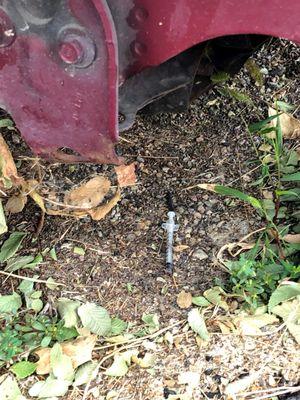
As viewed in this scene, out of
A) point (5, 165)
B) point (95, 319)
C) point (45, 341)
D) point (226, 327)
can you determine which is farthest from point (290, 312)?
point (5, 165)

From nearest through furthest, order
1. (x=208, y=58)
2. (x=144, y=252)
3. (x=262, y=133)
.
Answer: (x=208, y=58), (x=144, y=252), (x=262, y=133)

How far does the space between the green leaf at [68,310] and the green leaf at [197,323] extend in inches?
12.5

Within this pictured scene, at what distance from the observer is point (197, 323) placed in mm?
1983

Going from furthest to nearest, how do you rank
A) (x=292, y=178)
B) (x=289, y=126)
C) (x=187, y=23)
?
(x=289, y=126) → (x=292, y=178) → (x=187, y=23)

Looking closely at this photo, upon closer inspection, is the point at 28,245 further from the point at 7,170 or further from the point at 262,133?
the point at 262,133

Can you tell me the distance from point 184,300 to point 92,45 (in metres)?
0.88

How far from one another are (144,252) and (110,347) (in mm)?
324

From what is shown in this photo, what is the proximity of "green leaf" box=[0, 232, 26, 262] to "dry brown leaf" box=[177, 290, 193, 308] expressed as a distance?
507mm

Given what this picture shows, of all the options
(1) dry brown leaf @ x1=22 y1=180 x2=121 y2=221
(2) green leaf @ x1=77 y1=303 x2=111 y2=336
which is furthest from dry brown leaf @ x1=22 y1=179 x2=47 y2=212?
(2) green leaf @ x1=77 y1=303 x2=111 y2=336

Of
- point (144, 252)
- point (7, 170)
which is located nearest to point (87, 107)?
point (7, 170)

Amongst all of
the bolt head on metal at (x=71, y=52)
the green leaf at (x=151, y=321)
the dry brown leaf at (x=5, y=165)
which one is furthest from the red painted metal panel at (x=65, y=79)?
the green leaf at (x=151, y=321)

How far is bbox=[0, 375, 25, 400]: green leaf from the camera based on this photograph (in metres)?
1.86

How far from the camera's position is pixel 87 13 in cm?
139

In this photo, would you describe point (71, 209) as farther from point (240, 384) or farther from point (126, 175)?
point (240, 384)
